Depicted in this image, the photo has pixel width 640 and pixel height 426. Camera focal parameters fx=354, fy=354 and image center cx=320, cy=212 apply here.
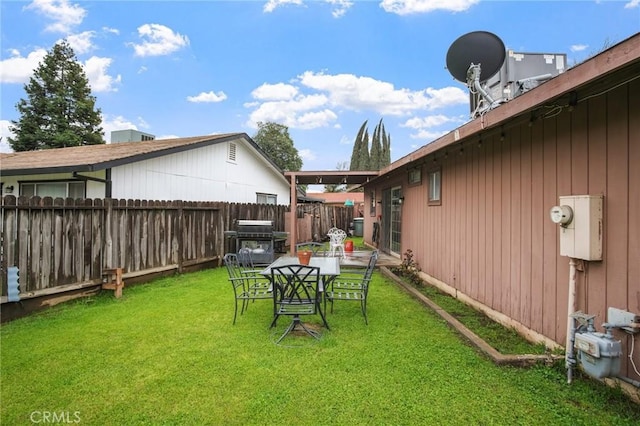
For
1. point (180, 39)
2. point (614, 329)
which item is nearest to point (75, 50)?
point (180, 39)

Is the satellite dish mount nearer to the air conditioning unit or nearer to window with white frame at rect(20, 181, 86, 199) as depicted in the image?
the air conditioning unit

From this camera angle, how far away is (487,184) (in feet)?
14.7

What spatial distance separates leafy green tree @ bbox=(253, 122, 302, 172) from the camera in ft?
107

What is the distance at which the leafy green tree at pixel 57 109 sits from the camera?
84.6 feet

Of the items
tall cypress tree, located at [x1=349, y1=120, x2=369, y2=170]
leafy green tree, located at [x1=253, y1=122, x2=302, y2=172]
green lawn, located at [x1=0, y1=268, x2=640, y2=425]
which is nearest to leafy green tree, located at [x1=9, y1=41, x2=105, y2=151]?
leafy green tree, located at [x1=253, y1=122, x2=302, y2=172]

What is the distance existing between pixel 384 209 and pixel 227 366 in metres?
8.49

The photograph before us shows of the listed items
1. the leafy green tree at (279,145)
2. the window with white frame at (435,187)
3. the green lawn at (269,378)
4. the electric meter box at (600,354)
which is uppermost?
the leafy green tree at (279,145)

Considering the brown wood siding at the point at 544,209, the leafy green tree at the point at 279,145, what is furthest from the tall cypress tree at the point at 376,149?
the brown wood siding at the point at 544,209

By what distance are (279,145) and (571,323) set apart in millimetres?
31165

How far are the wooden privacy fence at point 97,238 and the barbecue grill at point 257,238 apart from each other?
538 millimetres

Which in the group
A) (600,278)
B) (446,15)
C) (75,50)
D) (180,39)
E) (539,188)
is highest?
(75,50)

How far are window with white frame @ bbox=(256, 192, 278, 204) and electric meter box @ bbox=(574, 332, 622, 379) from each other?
11.6 m

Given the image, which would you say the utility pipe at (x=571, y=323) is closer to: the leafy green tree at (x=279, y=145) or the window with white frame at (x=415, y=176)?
the window with white frame at (x=415, y=176)

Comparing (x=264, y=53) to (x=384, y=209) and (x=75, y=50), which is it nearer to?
(x=384, y=209)
